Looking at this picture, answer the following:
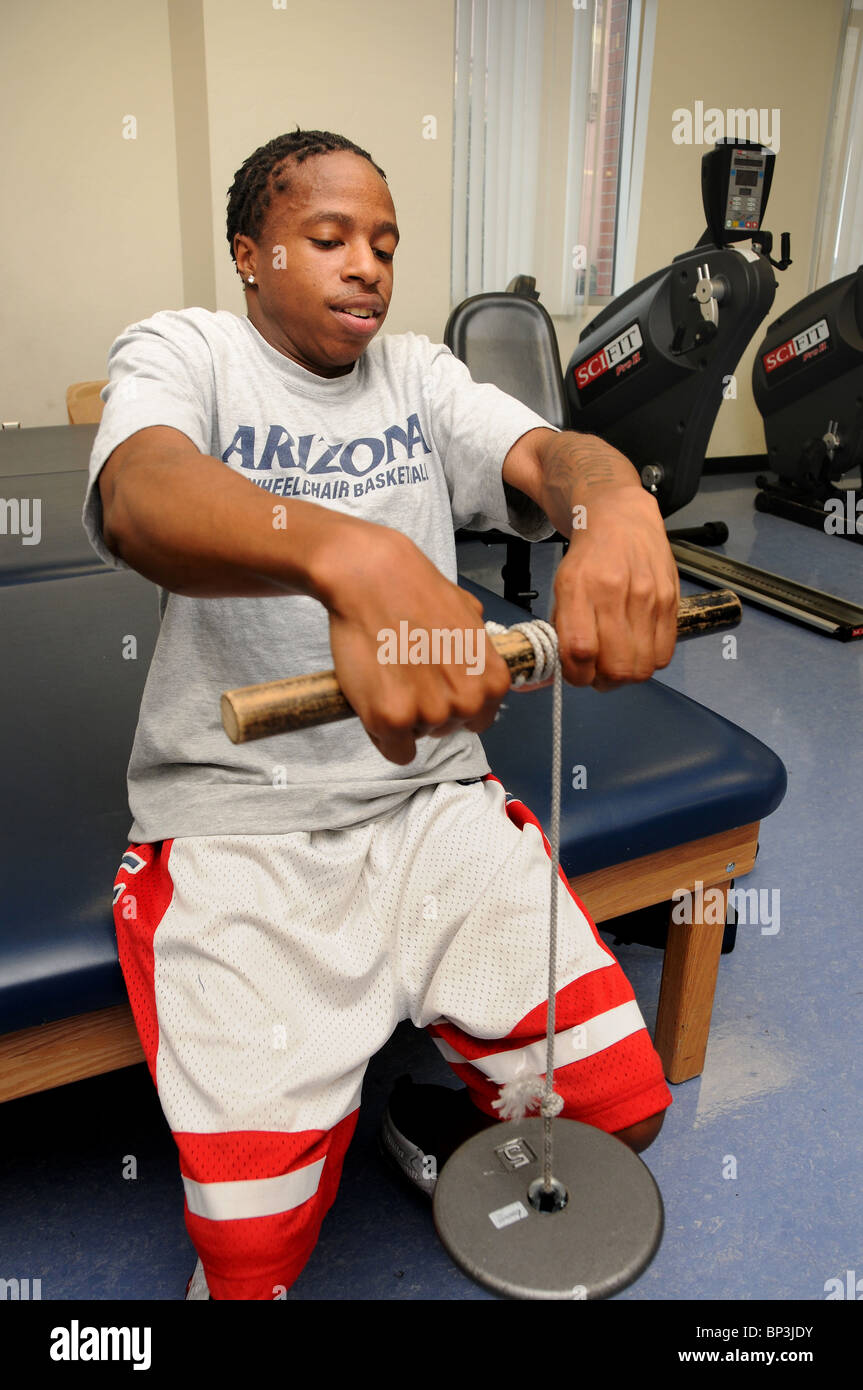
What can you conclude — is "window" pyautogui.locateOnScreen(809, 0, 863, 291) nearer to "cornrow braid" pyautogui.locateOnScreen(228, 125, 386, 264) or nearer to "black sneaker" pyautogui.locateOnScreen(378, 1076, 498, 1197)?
"cornrow braid" pyautogui.locateOnScreen(228, 125, 386, 264)

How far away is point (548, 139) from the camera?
4246 millimetres

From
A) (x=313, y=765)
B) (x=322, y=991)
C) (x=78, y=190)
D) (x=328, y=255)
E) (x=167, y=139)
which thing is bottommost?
(x=322, y=991)

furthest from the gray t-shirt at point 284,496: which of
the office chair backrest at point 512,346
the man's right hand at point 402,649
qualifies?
the office chair backrest at point 512,346

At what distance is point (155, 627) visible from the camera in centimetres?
176

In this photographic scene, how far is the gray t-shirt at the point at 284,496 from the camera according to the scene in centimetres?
104

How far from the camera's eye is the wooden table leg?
1.36m

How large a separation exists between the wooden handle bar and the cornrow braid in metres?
0.69

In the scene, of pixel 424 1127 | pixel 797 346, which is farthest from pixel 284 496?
pixel 797 346

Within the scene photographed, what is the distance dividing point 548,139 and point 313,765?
4061mm

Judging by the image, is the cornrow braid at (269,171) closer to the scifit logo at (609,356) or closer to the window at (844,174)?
the scifit logo at (609,356)

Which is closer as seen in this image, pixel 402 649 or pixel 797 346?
pixel 402 649

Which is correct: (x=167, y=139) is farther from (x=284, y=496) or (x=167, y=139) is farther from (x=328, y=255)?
(x=284, y=496)

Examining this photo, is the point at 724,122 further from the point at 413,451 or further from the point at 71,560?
the point at 413,451

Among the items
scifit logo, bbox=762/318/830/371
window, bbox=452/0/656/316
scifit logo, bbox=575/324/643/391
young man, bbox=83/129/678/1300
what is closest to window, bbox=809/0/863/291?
window, bbox=452/0/656/316
